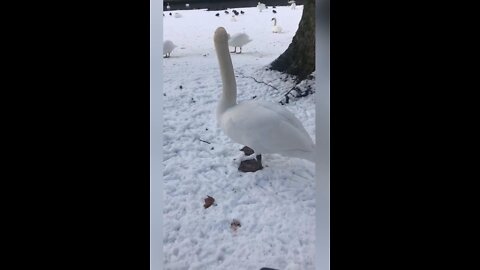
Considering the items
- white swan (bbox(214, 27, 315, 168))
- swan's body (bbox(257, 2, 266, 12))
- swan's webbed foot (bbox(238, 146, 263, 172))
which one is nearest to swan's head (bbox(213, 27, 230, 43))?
white swan (bbox(214, 27, 315, 168))

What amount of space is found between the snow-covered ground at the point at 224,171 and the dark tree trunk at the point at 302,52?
2 centimetres

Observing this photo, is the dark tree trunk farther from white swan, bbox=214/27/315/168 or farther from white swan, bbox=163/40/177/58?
white swan, bbox=163/40/177/58

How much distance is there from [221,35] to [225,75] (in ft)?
0.32

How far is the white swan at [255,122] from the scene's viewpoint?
36.3 inches

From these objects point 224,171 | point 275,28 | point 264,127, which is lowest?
point 224,171

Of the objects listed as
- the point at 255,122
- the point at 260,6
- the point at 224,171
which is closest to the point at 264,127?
the point at 255,122

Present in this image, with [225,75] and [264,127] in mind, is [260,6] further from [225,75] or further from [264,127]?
[264,127]

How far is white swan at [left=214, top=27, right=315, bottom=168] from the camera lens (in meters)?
0.92

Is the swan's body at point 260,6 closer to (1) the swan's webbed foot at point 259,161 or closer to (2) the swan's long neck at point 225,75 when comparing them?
(2) the swan's long neck at point 225,75

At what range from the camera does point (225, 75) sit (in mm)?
964

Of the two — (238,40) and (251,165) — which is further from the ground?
(238,40)
